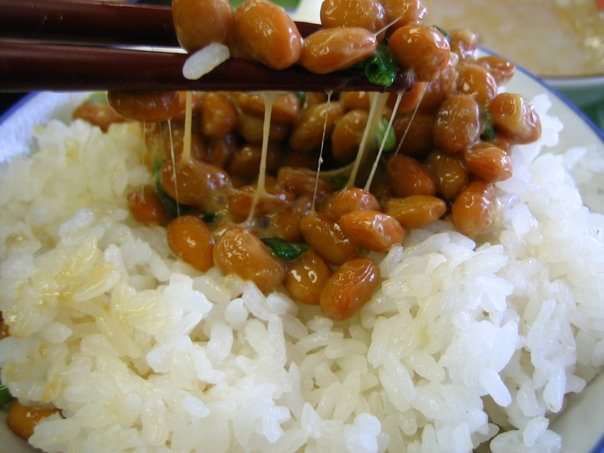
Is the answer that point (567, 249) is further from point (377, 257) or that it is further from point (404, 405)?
point (404, 405)

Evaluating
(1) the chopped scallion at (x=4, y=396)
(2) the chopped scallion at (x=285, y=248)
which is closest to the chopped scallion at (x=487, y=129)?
(2) the chopped scallion at (x=285, y=248)

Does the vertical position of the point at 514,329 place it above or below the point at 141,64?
below

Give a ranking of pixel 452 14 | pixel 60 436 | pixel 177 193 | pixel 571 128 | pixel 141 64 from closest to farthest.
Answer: pixel 141 64, pixel 60 436, pixel 177 193, pixel 571 128, pixel 452 14

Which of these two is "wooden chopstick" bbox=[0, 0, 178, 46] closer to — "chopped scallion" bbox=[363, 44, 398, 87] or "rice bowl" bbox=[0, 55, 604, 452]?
"chopped scallion" bbox=[363, 44, 398, 87]

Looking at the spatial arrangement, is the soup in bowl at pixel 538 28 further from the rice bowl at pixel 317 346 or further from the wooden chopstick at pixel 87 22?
the wooden chopstick at pixel 87 22

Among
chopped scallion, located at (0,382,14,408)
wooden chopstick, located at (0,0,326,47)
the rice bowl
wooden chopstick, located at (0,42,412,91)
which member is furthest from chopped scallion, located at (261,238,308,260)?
chopped scallion, located at (0,382,14,408)

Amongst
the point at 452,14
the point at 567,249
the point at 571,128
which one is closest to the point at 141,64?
the point at 567,249

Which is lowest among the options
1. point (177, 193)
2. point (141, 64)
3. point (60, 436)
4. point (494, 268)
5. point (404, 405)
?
point (60, 436)
